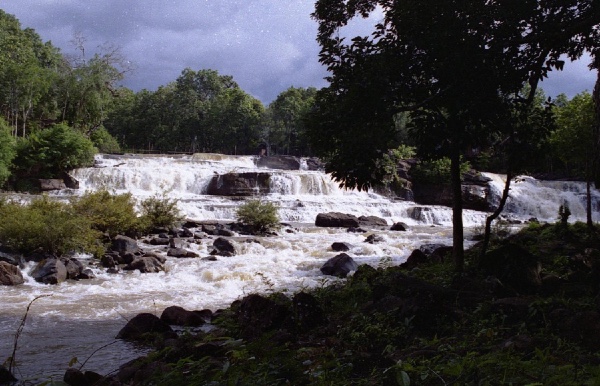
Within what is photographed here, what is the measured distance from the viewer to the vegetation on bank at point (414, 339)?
308cm

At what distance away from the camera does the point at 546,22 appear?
222 inches

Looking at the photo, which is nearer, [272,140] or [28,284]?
[28,284]

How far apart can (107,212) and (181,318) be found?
8.06 metres

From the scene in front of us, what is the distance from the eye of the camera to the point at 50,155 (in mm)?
28156

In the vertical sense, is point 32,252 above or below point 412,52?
below

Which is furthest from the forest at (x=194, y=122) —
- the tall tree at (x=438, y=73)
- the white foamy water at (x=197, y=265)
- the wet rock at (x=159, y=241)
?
the wet rock at (x=159, y=241)

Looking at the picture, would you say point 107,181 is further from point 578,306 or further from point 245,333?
point 578,306

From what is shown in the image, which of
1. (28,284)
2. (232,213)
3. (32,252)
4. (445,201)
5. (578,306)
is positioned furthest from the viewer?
(445,201)

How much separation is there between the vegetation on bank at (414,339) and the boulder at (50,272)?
16.2 ft

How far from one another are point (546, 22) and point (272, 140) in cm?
5671

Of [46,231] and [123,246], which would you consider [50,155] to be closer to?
[123,246]

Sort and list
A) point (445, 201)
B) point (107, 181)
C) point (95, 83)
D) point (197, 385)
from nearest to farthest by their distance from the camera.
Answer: point (197, 385) < point (107, 181) < point (445, 201) < point (95, 83)

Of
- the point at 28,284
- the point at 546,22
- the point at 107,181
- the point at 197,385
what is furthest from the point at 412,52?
the point at 107,181

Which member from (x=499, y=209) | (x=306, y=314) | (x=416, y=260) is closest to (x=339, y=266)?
(x=416, y=260)
